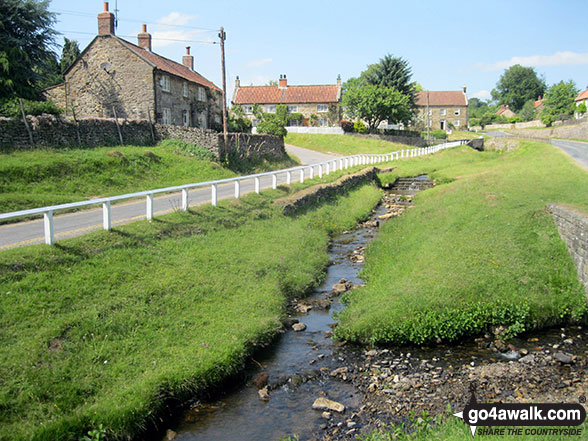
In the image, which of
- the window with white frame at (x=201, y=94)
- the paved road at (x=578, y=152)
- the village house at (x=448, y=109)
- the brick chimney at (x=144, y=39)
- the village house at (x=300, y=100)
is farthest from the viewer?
the village house at (x=448, y=109)

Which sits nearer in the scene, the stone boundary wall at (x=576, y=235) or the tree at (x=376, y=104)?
the stone boundary wall at (x=576, y=235)

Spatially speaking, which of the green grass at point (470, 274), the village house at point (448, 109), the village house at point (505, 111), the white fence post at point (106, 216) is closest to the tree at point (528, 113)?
the village house at point (505, 111)

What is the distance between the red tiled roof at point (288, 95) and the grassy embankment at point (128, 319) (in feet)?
203

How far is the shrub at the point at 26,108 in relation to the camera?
22375mm

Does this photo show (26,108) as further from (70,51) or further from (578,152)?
(578,152)

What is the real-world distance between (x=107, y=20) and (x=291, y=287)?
101 ft

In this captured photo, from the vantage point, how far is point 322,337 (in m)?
11.1

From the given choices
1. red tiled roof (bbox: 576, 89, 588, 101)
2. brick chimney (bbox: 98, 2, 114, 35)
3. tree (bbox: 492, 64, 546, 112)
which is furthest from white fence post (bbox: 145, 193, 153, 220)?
tree (bbox: 492, 64, 546, 112)

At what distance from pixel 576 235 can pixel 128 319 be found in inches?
449

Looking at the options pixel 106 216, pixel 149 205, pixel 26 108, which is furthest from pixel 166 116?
pixel 106 216

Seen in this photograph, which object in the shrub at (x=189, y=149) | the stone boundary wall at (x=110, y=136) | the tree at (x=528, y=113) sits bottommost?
the shrub at (x=189, y=149)

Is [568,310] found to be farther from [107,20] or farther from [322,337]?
[107,20]

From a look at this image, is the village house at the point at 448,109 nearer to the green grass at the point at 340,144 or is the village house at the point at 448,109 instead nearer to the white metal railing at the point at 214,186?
the green grass at the point at 340,144

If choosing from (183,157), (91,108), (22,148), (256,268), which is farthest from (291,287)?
(91,108)
